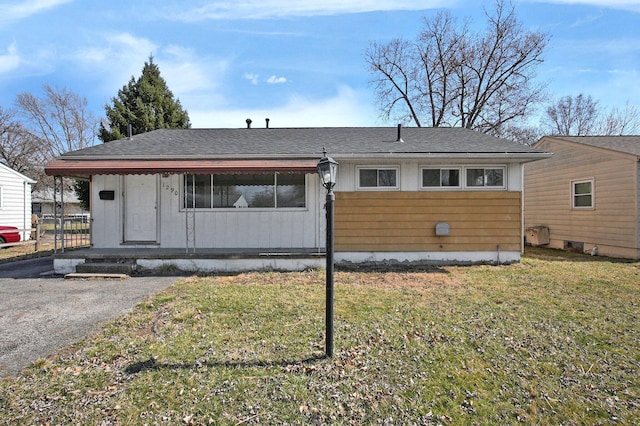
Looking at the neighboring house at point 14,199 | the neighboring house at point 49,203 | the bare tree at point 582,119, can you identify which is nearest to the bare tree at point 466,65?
the bare tree at point 582,119

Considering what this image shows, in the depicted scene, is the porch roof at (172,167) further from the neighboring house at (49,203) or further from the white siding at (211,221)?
the neighboring house at (49,203)

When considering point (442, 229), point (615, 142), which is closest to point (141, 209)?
point (442, 229)

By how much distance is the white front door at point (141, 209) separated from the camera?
27.4 ft

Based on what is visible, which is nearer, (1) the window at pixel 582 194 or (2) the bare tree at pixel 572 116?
(1) the window at pixel 582 194

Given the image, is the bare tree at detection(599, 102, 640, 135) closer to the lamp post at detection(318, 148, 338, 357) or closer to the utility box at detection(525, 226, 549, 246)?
the utility box at detection(525, 226, 549, 246)

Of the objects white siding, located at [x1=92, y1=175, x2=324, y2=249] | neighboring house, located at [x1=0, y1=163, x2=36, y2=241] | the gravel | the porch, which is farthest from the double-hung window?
neighboring house, located at [x1=0, y1=163, x2=36, y2=241]

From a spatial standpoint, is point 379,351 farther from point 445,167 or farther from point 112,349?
point 445,167

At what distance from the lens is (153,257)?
24.4ft

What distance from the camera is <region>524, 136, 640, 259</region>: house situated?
374 inches

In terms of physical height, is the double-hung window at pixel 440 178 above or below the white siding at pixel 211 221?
above

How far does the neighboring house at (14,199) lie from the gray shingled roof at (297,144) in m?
Result: 9.41

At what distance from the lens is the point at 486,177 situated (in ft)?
27.6

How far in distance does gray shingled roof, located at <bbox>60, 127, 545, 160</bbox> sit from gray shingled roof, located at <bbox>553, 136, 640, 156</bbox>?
4459 millimetres

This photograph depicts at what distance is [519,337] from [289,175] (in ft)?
20.0
